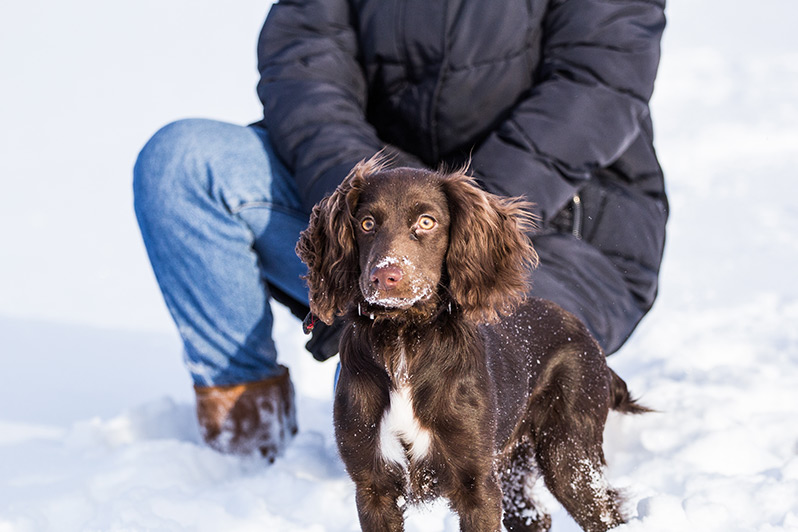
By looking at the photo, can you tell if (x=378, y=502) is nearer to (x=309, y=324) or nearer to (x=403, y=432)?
(x=403, y=432)

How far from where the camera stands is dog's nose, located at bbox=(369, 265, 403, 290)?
1629 mm

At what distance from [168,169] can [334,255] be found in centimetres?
117

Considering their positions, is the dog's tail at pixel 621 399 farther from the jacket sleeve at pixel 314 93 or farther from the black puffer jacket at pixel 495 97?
the jacket sleeve at pixel 314 93

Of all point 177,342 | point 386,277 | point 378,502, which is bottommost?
point 177,342

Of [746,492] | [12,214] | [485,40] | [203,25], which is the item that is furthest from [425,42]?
[203,25]

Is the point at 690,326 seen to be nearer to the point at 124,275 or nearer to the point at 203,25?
the point at 124,275

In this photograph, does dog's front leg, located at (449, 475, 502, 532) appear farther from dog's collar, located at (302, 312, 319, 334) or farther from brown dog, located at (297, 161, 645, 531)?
dog's collar, located at (302, 312, 319, 334)

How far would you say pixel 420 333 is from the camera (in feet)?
6.06

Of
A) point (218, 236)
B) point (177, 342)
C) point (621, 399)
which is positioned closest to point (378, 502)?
point (621, 399)

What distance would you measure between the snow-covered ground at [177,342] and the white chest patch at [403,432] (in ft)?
2.16

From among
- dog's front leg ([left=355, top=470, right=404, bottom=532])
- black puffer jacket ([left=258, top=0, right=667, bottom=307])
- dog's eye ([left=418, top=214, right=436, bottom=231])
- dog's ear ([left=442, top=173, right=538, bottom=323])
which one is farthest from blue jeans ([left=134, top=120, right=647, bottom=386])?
dog's front leg ([left=355, top=470, right=404, bottom=532])

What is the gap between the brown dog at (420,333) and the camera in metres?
1.80

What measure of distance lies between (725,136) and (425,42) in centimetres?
631

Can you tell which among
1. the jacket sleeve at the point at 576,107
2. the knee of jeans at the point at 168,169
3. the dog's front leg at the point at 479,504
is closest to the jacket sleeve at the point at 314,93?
the knee of jeans at the point at 168,169
